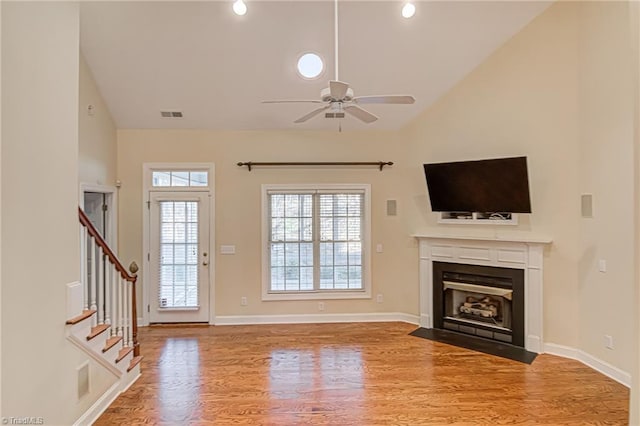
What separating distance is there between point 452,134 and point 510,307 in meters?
2.39

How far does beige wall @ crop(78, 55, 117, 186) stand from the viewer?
14.1 ft

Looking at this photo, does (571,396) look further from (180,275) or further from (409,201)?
(180,275)

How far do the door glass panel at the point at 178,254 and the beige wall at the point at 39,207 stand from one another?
8.57 ft

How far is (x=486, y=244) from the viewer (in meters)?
4.69

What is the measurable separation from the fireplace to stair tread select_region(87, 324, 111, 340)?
405 centimetres

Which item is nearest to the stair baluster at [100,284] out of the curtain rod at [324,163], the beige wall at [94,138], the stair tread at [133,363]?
the stair tread at [133,363]

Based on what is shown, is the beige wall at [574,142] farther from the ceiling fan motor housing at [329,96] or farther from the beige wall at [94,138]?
the beige wall at [94,138]

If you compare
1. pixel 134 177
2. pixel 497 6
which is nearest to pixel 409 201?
pixel 497 6

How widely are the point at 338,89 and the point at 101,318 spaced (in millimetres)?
2846

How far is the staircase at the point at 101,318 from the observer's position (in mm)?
2736

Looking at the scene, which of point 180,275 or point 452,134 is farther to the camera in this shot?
point 180,275

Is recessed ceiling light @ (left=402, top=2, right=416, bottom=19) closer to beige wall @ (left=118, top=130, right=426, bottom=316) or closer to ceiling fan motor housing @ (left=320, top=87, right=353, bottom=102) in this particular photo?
ceiling fan motor housing @ (left=320, top=87, right=353, bottom=102)

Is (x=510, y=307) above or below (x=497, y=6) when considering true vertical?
below

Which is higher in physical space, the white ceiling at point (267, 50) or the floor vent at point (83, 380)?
the white ceiling at point (267, 50)
